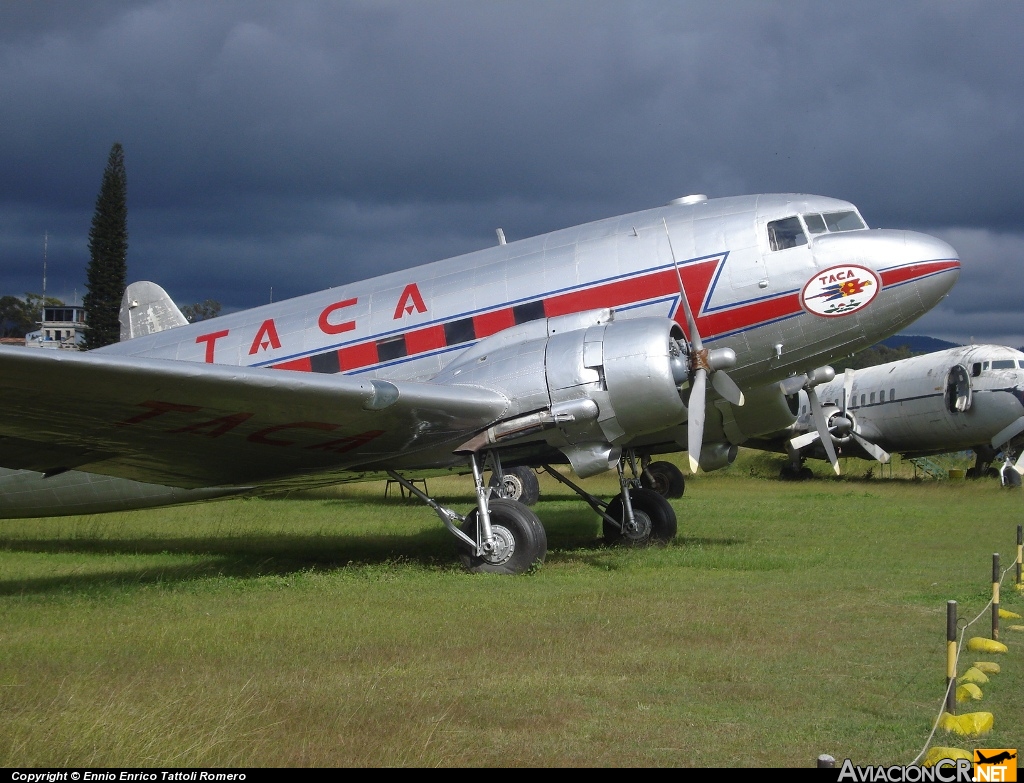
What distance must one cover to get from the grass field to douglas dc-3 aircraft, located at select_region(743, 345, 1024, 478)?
14.8 meters

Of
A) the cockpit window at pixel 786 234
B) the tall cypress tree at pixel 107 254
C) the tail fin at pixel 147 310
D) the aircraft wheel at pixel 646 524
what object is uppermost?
the tall cypress tree at pixel 107 254

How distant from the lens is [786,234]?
1024cm

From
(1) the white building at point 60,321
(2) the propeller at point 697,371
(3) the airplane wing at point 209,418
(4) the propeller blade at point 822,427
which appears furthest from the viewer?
(1) the white building at point 60,321

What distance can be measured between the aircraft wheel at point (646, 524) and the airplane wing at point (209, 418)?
3.17 meters

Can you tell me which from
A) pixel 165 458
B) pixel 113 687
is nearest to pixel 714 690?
pixel 113 687

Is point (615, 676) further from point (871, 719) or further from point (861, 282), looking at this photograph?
point (861, 282)

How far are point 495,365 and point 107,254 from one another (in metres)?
50.8

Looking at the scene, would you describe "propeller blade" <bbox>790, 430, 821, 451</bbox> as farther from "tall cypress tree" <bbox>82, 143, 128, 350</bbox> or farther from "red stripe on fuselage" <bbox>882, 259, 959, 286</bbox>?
"tall cypress tree" <bbox>82, 143, 128, 350</bbox>

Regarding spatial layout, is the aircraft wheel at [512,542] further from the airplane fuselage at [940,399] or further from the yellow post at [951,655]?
the airplane fuselage at [940,399]

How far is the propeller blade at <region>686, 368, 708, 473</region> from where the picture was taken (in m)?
9.61

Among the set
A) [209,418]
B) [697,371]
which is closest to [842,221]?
[697,371]

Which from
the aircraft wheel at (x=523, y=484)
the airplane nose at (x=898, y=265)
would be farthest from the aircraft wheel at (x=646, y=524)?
the aircraft wheel at (x=523, y=484)

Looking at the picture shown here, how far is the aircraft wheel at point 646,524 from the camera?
1241cm

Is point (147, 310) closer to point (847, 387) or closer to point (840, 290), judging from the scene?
point (840, 290)
